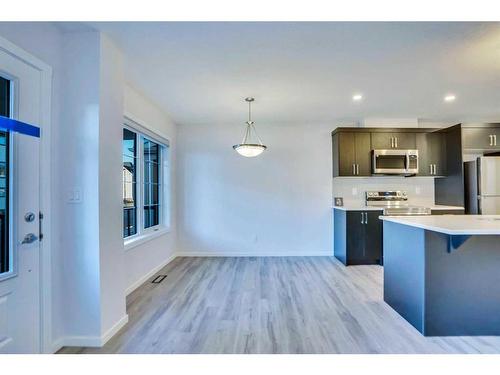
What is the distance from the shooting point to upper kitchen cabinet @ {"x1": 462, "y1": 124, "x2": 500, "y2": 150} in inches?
172

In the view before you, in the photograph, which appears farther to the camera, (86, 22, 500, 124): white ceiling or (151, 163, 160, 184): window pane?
(151, 163, 160, 184): window pane

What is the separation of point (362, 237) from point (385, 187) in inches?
48.6

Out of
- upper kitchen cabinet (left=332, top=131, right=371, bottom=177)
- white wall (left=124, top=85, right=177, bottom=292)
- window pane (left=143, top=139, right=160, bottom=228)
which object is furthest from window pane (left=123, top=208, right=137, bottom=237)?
upper kitchen cabinet (left=332, top=131, right=371, bottom=177)

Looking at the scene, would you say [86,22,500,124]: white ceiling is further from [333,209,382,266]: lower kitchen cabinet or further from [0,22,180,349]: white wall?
[333,209,382,266]: lower kitchen cabinet

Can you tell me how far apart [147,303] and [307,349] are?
179 centimetres

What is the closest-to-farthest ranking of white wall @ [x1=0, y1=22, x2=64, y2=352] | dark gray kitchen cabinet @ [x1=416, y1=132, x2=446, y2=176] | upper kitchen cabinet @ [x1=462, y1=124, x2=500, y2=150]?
white wall @ [x1=0, y1=22, x2=64, y2=352] → upper kitchen cabinet @ [x1=462, y1=124, x2=500, y2=150] → dark gray kitchen cabinet @ [x1=416, y1=132, x2=446, y2=176]

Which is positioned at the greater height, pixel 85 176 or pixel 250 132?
pixel 250 132

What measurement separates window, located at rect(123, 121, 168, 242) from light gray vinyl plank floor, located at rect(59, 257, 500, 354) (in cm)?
85

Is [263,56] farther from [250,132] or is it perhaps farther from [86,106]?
[250,132]

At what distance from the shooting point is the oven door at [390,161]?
4.69 meters

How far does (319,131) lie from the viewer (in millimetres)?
5164

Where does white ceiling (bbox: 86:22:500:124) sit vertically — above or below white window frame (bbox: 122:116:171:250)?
above

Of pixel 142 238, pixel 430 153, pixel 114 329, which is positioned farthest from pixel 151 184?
pixel 430 153
